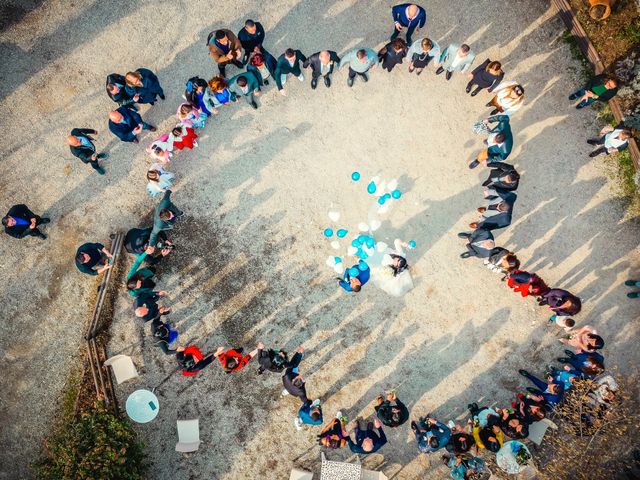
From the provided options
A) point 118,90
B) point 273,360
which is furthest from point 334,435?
point 118,90

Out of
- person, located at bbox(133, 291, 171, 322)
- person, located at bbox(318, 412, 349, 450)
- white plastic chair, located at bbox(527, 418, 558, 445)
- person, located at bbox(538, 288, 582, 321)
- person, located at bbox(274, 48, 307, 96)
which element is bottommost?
white plastic chair, located at bbox(527, 418, 558, 445)

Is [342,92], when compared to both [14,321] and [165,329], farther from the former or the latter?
[14,321]

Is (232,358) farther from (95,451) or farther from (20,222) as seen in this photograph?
(20,222)

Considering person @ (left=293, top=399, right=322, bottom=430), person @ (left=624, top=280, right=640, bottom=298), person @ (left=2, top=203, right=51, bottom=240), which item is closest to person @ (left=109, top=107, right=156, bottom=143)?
person @ (left=2, top=203, right=51, bottom=240)

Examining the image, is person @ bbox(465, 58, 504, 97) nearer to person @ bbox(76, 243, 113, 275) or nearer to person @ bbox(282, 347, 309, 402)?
person @ bbox(282, 347, 309, 402)

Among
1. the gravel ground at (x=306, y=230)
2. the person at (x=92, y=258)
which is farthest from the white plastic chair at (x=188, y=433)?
the person at (x=92, y=258)

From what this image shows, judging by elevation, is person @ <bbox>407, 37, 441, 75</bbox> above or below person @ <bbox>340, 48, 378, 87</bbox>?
below

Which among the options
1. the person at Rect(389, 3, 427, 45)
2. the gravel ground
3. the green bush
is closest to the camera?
the green bush
